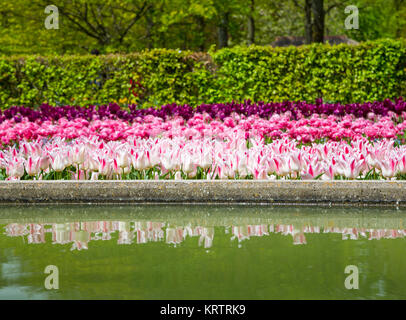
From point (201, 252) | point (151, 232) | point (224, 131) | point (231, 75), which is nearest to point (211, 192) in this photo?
point (151, 232)

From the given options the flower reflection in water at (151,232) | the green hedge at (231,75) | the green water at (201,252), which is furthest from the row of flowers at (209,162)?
the green hedge at (231,75)

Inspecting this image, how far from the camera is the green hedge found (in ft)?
48.5

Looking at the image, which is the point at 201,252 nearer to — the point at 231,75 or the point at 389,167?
the point at 389,167

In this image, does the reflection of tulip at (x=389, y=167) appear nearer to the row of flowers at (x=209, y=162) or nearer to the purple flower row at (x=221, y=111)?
the row of flowers at (x=209, y=162)

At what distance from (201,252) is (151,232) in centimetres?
83

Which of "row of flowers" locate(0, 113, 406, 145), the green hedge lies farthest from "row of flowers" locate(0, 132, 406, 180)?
the green hedge

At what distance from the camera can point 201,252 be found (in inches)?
162

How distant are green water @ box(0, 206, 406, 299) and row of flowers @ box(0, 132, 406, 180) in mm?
507

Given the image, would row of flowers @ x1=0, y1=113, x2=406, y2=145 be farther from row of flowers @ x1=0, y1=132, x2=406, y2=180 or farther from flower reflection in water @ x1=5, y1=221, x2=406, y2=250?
flower reflection in water @ x1=5, y1=221, x2=406, y2=250

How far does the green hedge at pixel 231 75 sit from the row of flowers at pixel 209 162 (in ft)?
27.5

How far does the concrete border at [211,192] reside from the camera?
5.88 meters

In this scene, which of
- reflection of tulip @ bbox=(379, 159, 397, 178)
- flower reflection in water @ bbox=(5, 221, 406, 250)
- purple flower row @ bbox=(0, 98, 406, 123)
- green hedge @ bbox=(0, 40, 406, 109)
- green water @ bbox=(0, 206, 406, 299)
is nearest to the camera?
green water @ bbox=(0, 206, 406, 299)

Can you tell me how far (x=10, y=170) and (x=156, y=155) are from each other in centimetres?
152
